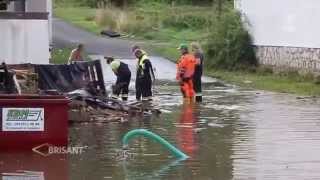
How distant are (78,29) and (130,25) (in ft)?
11.4

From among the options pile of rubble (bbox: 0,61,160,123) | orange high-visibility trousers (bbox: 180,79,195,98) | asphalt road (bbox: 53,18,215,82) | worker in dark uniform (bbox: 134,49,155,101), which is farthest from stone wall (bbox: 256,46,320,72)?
pile of rubble (bbox: 0,61,160,123)

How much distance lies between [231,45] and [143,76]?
12.2 m

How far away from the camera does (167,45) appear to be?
48.3 m

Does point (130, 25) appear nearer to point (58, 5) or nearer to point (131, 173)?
point (58, 5)

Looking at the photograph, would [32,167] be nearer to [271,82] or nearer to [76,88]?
[76,88]

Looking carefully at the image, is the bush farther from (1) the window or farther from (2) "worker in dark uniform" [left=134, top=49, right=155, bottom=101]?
(2) "worker in dark uniform" [left=134, top=49, right=155, bottom=101]

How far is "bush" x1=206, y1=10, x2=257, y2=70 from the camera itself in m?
35.3

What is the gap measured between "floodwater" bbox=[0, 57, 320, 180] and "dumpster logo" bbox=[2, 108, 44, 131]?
53 centimetres

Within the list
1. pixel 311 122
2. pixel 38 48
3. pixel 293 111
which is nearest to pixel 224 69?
pixel 38 48

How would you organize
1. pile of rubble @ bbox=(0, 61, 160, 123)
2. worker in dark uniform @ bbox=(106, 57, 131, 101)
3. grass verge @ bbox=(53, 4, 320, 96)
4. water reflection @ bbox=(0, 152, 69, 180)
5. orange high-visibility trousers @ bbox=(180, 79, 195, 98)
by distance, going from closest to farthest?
1. water reflection @ bbox=(0, 152, 69, 180)
2. pile of rubble @ bbox=(0, 61, 160, 123)
3. orange high-visibility trousers @ bbox=(180, 79, 195, 98)
4. worker in dark uniform @ bbox=(106, 57, 131, 101)
5. grass verge @ bbox=(53, 4, 320, 96)

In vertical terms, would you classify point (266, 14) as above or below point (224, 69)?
above

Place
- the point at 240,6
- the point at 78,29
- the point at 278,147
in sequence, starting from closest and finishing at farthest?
the point at 278,147 < the point at 240,6 < the point at 78,29

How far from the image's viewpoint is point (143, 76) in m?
23.9

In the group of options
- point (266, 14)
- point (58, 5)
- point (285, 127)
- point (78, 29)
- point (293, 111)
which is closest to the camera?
point (285, 127)
